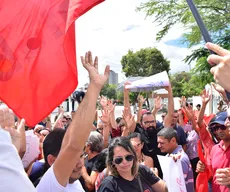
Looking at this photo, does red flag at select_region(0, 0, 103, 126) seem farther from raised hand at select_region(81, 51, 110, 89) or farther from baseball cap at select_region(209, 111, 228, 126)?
baseball cap at select_region(209, 111, 228, 126)

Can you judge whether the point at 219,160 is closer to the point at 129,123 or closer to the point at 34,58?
the point at 129,123

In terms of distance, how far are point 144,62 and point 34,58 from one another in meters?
49.3

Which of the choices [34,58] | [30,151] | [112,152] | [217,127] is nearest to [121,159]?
[112,152]

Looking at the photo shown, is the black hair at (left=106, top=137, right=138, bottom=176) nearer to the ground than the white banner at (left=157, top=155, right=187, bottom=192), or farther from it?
farther from it

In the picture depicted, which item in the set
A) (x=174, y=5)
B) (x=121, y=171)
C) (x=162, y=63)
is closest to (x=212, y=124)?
(x=121, y=171)

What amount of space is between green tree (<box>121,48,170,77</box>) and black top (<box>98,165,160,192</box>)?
1778 inches

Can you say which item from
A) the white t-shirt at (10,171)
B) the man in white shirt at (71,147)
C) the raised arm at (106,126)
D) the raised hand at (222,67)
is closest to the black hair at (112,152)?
the man in white shirt at (71,147)

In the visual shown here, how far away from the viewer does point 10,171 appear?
1031 mm

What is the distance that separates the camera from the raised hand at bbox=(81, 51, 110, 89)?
2.04 m

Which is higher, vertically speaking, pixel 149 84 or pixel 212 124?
pixel 212 124

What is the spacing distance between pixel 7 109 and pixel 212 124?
94.9 inches

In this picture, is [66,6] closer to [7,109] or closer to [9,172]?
[7,109]

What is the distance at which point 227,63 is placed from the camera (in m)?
1.32

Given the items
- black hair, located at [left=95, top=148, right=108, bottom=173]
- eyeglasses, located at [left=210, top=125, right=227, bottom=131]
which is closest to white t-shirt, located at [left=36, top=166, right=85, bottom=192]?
black hair, located at [left=95, top=148, right=108, bottom=173]
